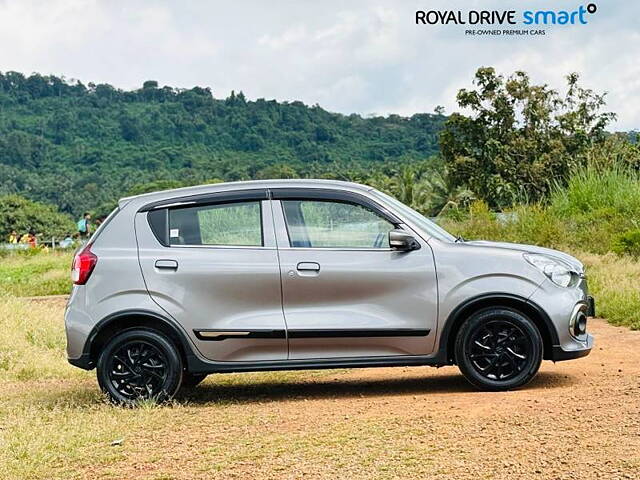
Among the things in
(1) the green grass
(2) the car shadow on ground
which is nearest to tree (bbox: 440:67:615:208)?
(1) the green grass

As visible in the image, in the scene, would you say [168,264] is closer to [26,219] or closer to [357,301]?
[357,301]

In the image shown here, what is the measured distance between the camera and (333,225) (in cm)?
864

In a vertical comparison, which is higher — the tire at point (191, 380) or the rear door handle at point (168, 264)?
the rear door handle at point (168, 264)

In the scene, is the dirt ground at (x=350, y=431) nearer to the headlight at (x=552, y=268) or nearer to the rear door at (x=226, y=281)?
the rear door at (x=226, y=281)

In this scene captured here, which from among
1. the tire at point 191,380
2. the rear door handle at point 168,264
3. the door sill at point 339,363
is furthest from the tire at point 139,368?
the tire at point 191,380

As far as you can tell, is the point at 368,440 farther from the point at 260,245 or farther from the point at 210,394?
the point at 210,394

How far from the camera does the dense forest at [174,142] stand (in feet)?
351

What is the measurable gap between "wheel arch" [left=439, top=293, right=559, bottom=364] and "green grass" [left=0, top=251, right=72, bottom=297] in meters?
15.7

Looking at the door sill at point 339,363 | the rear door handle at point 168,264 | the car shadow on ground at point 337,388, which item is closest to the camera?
the door sill at point 339,363

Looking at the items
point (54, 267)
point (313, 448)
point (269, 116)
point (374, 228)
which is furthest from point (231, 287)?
point (269, 116)

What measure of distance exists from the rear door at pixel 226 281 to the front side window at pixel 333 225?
0.21m

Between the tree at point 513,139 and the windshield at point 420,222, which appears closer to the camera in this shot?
the windshield at point 420,222

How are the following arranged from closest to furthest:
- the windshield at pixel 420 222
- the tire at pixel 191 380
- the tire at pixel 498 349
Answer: the tire at pixel 498 349, the windshield at pixel 420 222, the tire at pixel 191 380

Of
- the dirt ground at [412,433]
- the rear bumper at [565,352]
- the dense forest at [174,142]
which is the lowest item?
the dirt ground at [412,433]
